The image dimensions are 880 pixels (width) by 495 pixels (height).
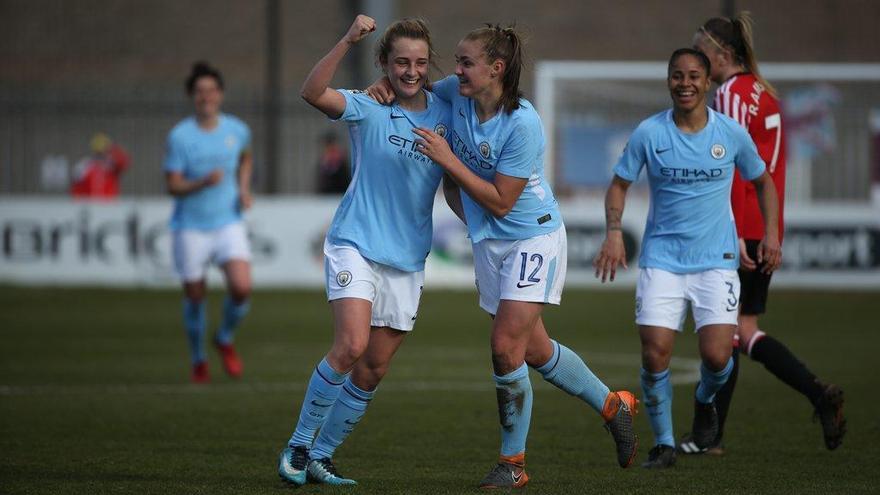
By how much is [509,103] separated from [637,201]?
1444cm

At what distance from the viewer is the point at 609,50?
34219mm

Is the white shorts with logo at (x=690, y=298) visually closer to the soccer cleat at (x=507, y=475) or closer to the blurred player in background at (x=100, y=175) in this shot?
the soccer cleat at (x=507, y=475)

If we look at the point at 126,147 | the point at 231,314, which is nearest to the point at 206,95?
the point at 231,314

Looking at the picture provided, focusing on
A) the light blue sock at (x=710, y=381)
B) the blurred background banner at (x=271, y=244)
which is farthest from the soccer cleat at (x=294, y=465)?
the blurred background banner at (x=271, y=244)

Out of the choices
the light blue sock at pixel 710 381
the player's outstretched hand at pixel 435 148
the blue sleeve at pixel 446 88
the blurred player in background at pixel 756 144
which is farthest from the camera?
the blurred player in background at pixel 756 144

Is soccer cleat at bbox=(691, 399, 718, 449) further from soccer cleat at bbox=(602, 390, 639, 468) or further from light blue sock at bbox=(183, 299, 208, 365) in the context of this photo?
light blue sock at bbox=(183, 299, 208, 365)

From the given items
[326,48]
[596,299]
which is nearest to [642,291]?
[596,299]

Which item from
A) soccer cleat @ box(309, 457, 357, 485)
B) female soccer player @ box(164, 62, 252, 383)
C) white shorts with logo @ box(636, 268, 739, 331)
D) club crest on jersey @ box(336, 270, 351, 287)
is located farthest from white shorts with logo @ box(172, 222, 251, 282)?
club crest on jersey @ box(336, 270, 351, 287)

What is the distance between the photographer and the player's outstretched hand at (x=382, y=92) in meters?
6.49

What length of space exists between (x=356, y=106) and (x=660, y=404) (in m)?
2.24

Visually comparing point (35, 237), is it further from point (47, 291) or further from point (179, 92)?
point (179, 92)

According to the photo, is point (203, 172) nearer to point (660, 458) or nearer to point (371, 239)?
point (371, 239)

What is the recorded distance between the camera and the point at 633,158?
7320 mm

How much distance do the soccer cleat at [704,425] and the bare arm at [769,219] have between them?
0.83 meters
